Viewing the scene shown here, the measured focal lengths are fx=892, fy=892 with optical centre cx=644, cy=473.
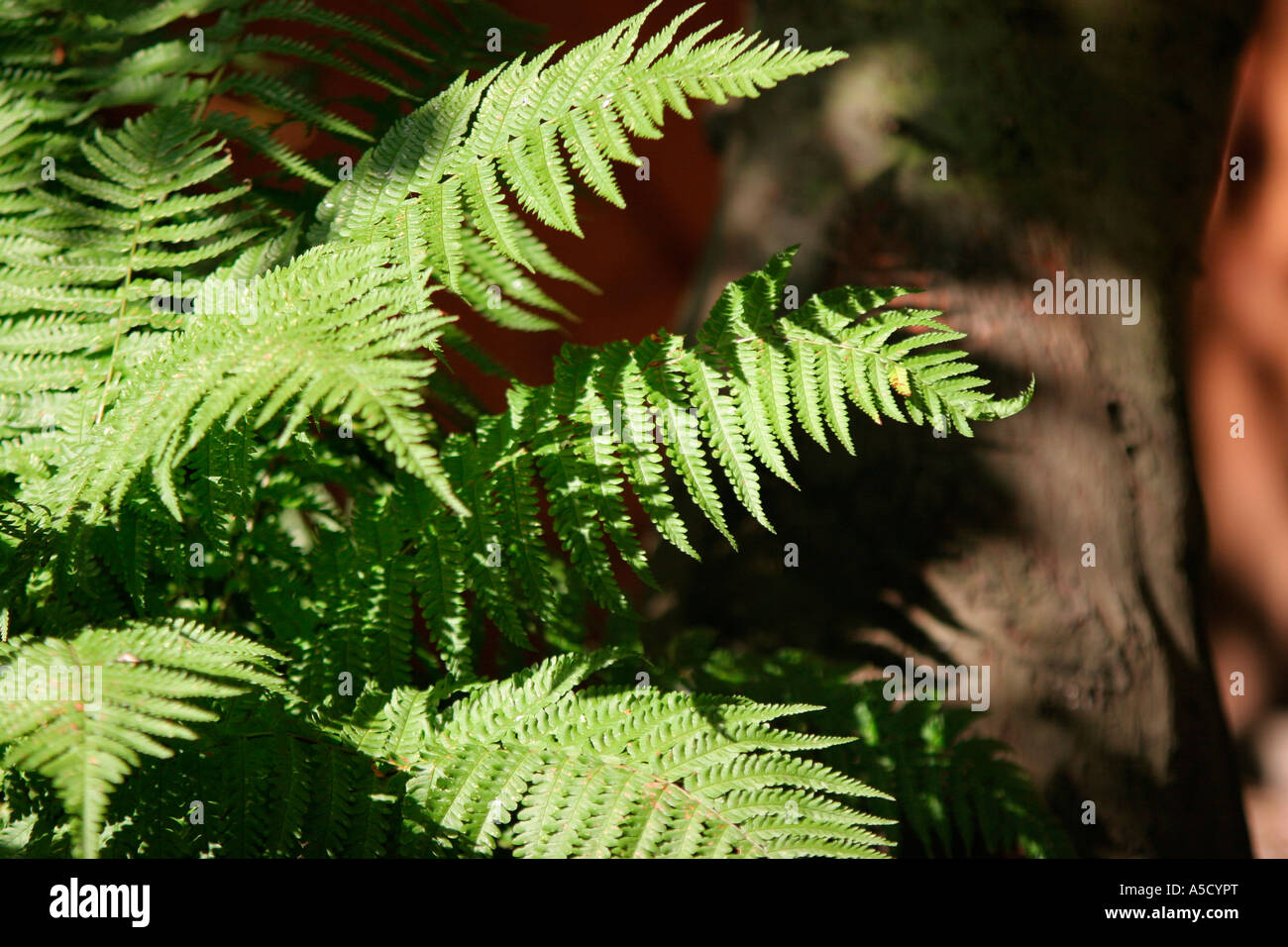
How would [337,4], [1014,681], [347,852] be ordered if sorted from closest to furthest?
[347,852] < [1014,681] < [337,4]

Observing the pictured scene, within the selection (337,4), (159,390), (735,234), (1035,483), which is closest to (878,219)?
(735,234)

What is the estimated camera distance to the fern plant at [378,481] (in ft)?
2.62

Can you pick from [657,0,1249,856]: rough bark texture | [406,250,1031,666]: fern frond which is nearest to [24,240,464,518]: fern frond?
[406,250,1031,666]: fern frond

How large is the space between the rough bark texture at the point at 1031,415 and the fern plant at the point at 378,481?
51 centimetres

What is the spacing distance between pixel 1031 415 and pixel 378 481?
1.15 metres


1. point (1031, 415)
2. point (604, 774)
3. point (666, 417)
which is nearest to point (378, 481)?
point (666, 417)

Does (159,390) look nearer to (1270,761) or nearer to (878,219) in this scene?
(878,219)

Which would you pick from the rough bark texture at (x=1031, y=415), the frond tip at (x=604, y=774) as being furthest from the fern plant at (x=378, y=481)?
the rough bark texture at (x=1031, y=415)

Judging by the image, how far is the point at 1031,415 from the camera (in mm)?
1625

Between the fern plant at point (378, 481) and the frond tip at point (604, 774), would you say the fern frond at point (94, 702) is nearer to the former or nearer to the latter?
the fern plant at point (378, 481)

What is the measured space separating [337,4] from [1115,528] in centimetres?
233

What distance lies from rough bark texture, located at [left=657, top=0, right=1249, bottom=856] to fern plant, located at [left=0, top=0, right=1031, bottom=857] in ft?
1.66

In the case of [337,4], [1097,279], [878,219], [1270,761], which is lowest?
[1270,761]

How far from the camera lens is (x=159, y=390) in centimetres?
80
